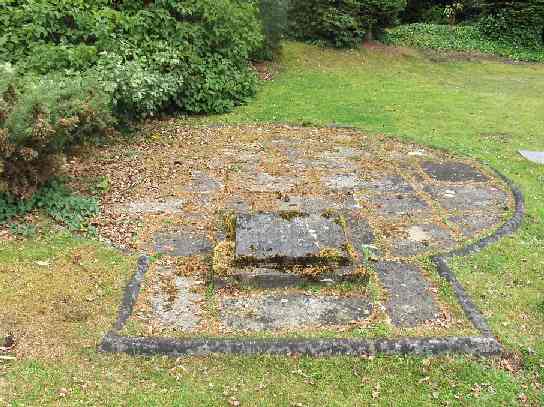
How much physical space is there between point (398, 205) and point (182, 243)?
8.98 feet

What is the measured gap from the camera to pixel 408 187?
736cm

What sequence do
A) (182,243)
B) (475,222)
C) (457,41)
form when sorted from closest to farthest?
(182,243), (475,222), (457,41)

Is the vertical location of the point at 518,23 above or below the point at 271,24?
below

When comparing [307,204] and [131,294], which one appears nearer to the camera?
[131,294]

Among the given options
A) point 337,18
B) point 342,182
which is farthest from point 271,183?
point 337,18

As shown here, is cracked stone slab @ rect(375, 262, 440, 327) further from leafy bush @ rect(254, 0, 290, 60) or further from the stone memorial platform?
leafy bush @ rect(254, 0, 290, 60)

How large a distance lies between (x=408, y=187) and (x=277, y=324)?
3668 millimetres

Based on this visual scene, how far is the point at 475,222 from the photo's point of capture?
6.37 metres

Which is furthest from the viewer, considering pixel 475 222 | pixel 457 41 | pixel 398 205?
pixel 457 41

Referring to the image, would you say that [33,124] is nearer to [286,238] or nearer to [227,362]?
[286,238]

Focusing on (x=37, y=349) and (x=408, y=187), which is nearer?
(x=37, y=349)

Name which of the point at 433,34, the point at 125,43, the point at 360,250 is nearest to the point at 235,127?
the point at 125,43

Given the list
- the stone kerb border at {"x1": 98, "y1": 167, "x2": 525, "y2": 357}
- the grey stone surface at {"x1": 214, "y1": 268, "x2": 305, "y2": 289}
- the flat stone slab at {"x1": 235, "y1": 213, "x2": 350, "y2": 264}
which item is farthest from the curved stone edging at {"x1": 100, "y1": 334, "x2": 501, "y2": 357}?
the flat stone slab at {"x1": 235, "y1": 213, "x2": 350, "y2": 264}

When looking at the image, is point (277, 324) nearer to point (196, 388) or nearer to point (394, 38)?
point (196, 388)
